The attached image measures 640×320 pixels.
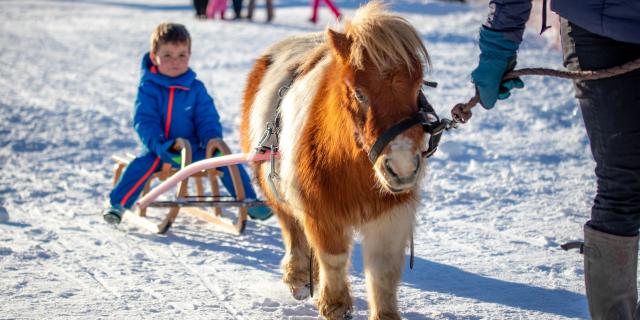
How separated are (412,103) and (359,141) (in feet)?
0.90

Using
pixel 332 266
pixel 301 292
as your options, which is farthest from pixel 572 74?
pixel 301 292

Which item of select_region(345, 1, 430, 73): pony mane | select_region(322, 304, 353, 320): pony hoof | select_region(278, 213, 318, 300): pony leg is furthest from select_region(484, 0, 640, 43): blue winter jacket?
select_region(278, 213, 318, 300): pony leg

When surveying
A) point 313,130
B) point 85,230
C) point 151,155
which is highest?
point 313,130

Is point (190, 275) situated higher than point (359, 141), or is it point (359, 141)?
point (359, 141)

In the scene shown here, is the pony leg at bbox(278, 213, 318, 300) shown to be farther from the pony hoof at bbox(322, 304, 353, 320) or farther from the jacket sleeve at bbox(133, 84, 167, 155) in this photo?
the jacket sleeve at bbox(133, 84, 167, 155)

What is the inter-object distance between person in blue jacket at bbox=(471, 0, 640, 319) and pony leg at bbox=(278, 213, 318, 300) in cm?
150

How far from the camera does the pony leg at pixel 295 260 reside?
405 cm

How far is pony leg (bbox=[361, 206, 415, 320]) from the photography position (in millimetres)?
3432

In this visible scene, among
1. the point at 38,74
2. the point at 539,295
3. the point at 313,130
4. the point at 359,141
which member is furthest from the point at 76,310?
the point at 38,74

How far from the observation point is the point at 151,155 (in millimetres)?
5500

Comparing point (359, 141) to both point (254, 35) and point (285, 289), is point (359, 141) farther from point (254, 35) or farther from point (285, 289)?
point (254, 35)

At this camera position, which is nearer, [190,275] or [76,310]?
[76,310]

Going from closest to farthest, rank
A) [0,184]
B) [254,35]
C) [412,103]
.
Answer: [412,103]
[0,184]
[254,35]

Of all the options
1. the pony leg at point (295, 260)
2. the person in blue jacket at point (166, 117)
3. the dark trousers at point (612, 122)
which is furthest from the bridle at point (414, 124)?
the person in blue jacket at point (166, 117)
